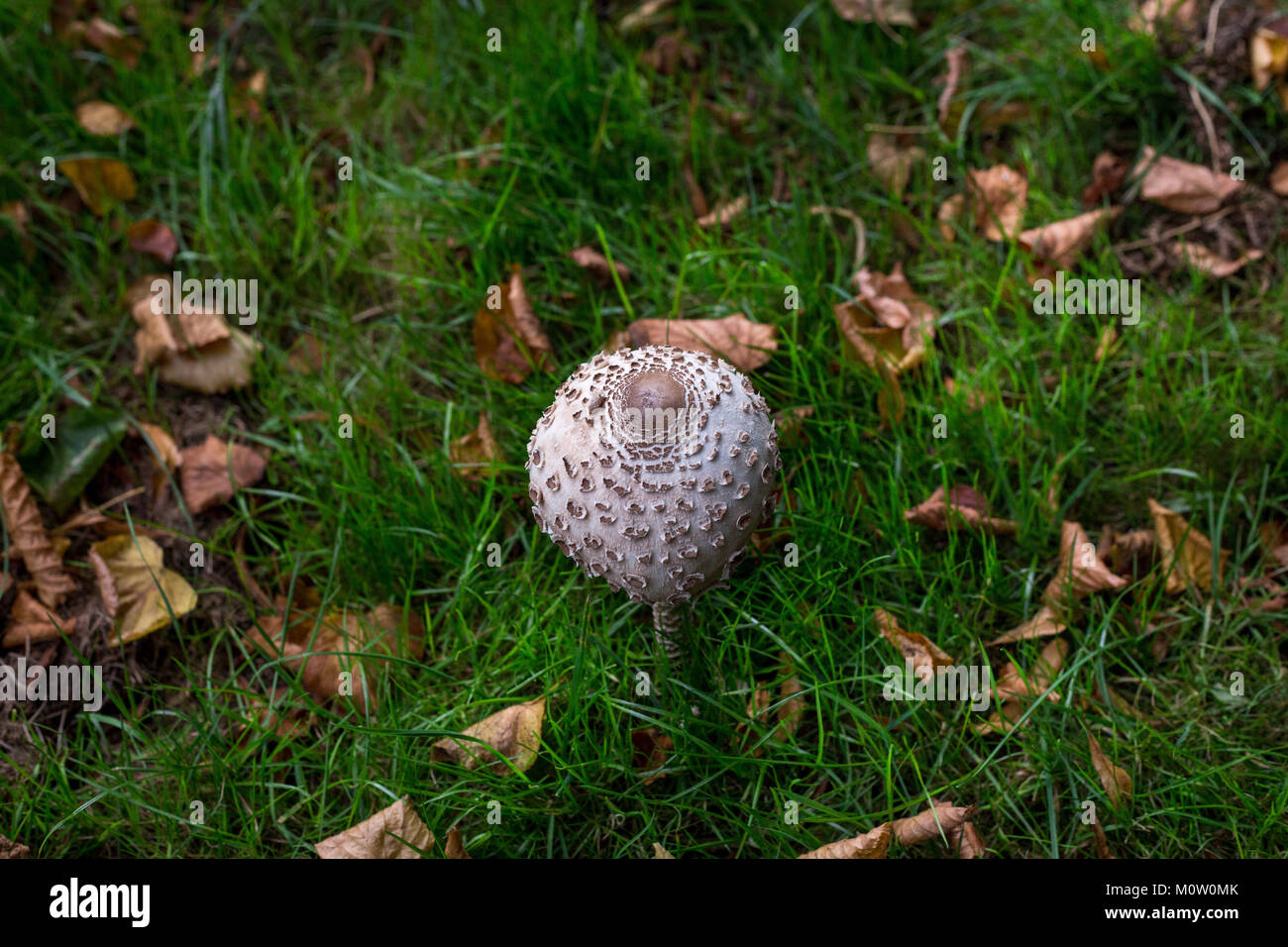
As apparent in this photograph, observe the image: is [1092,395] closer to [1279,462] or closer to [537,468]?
[1279,462]

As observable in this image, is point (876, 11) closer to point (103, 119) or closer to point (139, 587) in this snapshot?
point (103, 119)

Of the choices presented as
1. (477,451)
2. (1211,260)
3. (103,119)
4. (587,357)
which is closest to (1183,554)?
(1211,260)

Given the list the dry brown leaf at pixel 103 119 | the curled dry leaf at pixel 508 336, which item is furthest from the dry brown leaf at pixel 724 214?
the dry brown leaf at pixel 103 119

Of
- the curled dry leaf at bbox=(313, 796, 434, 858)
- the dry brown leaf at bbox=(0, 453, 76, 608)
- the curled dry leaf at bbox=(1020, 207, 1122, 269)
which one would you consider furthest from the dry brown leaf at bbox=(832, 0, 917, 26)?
the dry brown leaf at bbox=(0, 453, 76, 608)

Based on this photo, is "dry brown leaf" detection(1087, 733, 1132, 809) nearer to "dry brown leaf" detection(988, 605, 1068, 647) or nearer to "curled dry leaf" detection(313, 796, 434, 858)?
"dry brown leaf" detection(988, 605, 1068, 647)

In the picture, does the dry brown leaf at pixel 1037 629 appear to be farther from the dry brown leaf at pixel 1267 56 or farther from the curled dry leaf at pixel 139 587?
the curled dry leaf at pixel 139 587

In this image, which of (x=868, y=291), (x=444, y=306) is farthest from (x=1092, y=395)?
(x=444, y=306)
